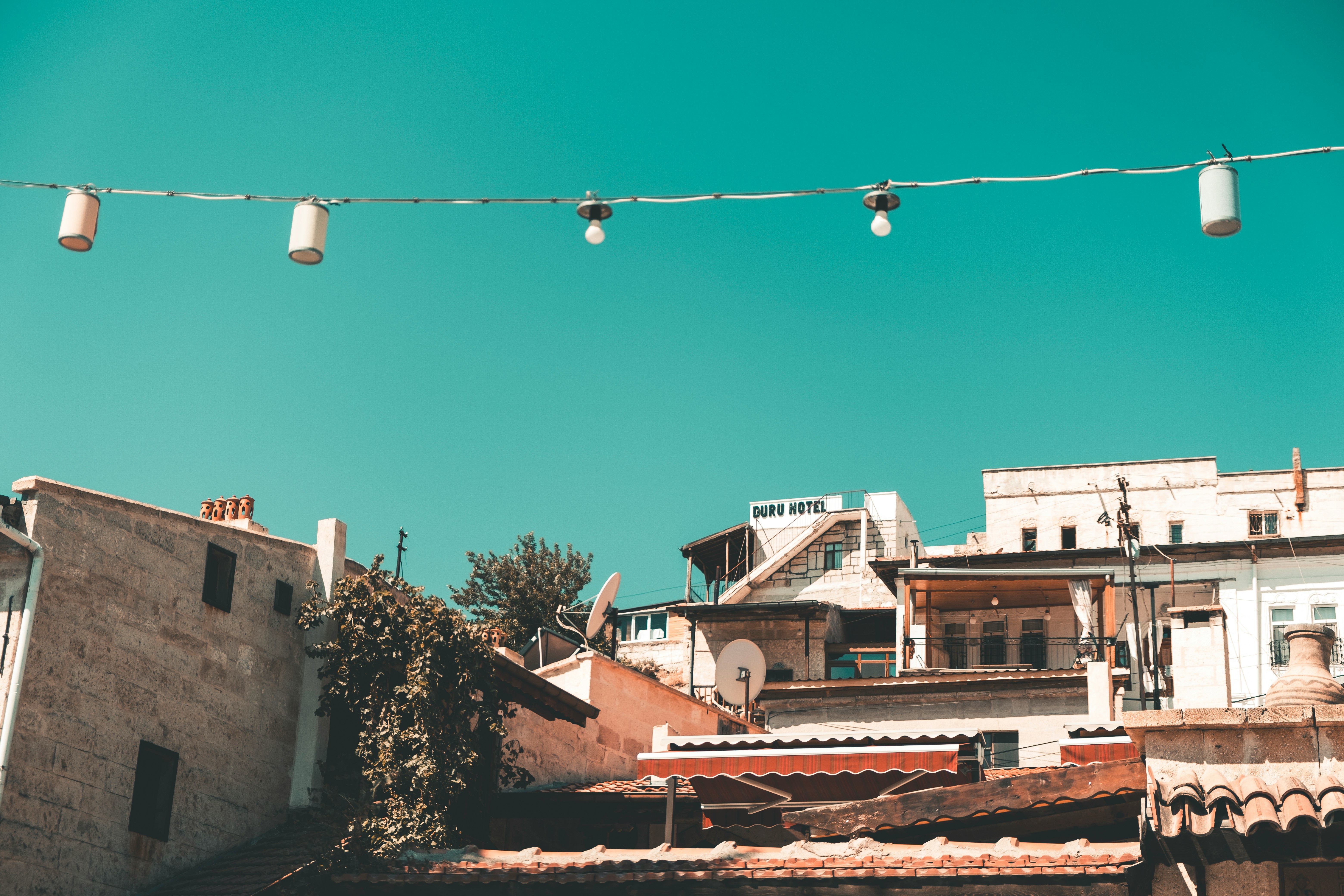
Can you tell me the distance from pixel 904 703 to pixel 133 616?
15.1 meters

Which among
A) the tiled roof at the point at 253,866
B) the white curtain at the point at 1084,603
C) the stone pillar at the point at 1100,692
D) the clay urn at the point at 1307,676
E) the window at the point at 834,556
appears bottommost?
the tiled roof at the point at 253,866

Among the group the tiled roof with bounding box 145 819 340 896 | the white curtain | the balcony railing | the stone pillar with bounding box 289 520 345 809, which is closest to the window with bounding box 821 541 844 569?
the balcony railing

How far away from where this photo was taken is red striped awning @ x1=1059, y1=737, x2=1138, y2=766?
52.3 feet

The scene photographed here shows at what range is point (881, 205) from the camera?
489 inches

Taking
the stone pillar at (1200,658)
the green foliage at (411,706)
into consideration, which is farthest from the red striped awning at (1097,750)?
the green foliage at (411,706)

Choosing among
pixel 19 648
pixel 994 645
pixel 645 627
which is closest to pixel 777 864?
pixel 19 648

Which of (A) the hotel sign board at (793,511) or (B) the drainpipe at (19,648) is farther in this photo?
(A) the hotel sign board at (793,511)

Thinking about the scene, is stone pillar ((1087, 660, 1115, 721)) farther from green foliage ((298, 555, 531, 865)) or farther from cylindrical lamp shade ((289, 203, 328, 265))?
cylindrical lamp shade ((289, 203, 328, 265))

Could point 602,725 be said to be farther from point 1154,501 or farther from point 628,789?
point 1154,501

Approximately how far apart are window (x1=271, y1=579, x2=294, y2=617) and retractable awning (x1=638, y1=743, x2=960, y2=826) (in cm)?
→ 588

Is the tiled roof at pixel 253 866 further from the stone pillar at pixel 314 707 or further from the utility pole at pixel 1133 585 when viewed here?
the utility pole at pixel 1133 585

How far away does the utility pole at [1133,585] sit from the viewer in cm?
2556

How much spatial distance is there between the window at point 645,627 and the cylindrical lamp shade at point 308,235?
1829 inches

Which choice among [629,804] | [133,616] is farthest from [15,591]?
[629,804]
